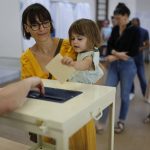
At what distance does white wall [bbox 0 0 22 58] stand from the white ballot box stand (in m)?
2.20

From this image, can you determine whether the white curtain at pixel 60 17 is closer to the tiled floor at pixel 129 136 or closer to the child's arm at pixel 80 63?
the tiled floor at pixel 129 136

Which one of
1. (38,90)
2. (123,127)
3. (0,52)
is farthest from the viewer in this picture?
(0,52)

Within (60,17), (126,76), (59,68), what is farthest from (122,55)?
(60,17)

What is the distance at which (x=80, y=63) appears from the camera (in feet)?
3.16

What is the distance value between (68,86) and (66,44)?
29 cm

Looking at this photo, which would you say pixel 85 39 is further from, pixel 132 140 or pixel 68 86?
pixel 132 140

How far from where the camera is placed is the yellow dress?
1.05m

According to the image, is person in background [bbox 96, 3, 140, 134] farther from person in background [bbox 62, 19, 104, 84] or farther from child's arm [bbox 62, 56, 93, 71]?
child's arm [bbox 62, 56, 93, 71]

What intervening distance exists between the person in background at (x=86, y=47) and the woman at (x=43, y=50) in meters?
0.05

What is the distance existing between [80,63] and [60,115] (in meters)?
0.35

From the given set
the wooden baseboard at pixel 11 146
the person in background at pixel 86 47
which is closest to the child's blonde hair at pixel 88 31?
the person in background at pixel 86 47

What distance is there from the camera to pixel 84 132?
104cm

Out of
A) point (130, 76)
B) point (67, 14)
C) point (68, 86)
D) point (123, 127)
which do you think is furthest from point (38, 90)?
point (67, 14)

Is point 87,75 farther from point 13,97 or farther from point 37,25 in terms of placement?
point 13,97
